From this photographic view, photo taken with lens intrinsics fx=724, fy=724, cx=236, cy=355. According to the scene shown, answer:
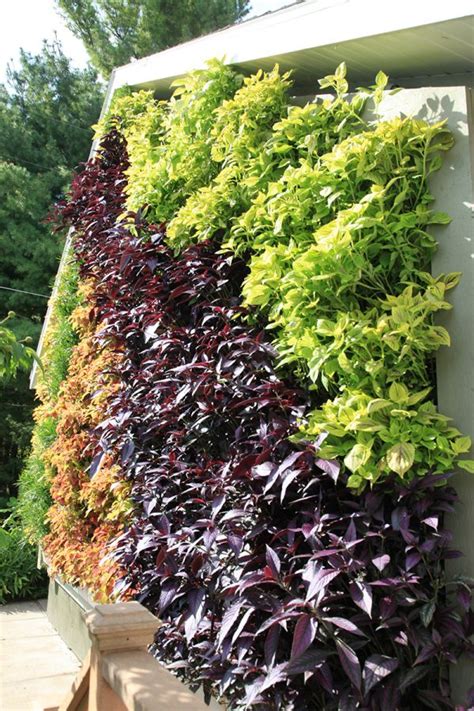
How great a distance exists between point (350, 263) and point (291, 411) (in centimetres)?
61

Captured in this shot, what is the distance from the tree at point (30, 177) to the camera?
13.1 meters

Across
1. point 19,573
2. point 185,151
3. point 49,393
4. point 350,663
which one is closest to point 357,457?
point 350,663

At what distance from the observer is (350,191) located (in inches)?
106

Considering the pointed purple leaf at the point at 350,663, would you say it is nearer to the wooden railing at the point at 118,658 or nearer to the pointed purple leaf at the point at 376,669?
the pointed purple leaf at the point at 376,669

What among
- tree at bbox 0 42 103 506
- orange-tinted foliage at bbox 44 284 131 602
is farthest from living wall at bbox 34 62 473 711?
tree at bbox 0 42 103 506

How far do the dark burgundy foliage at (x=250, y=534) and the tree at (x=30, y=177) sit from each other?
9191mm

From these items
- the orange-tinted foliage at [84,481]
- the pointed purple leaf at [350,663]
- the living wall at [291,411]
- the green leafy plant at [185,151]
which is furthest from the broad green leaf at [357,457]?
the orange-tinted foliage at [84,481]

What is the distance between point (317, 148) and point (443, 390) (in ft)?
3.72

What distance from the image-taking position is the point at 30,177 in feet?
45.9

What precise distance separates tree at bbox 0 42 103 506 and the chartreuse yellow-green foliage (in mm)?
9933

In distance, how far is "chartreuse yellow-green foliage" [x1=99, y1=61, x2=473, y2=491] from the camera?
237 centimetres

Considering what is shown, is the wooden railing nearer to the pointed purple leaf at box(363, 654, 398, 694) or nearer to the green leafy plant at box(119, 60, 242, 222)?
the pointed purple leaf at box(363, 654, 398, 694)

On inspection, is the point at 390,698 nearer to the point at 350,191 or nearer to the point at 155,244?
the point at 350,191

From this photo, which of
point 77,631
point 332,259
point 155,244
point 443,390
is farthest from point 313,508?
point 77,631
